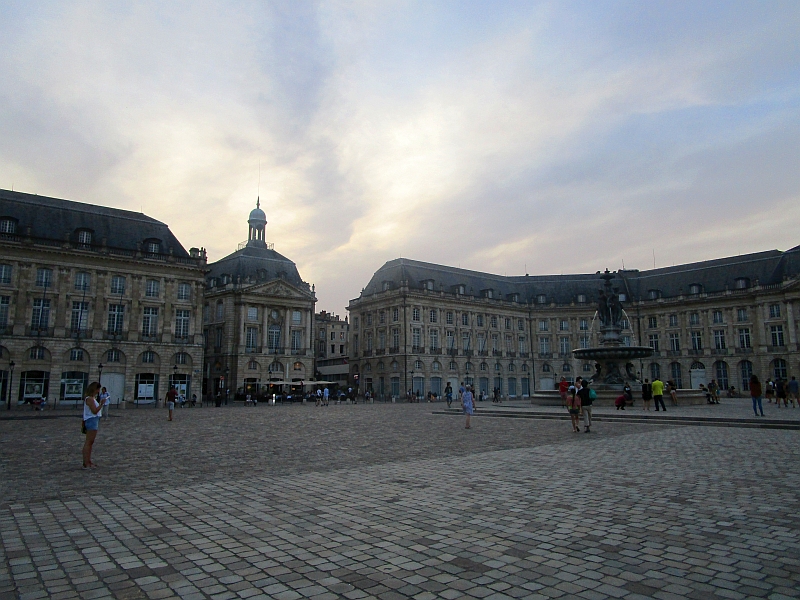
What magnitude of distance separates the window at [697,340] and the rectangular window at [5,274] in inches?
2604

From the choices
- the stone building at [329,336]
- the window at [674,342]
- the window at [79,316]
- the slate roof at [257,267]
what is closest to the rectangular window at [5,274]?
the window at [79,316]

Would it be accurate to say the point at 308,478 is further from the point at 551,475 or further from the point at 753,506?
the point at 753,506

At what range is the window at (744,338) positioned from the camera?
62125mm

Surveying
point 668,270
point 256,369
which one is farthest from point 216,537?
point 668,270

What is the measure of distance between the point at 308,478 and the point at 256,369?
51174mm

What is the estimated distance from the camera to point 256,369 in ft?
192

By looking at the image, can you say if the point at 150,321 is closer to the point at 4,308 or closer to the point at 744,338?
the point at 4,308

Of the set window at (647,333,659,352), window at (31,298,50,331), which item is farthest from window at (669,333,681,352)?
window at (31,298,50,331)

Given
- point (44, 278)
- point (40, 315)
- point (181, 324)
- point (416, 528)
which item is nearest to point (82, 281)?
point (44, 278)

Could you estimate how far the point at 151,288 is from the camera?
1908 inches

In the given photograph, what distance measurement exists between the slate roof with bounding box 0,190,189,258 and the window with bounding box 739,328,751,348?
56.8 meters

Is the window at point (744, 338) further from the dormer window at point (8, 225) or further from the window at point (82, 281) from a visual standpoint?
the dormer window at point (8, 225)

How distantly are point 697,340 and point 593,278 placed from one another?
1495cm

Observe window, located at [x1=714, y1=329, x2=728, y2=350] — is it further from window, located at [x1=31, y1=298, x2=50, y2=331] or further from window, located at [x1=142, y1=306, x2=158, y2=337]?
window, located at [x1=31, y1=298, x2=50, y2=331]
